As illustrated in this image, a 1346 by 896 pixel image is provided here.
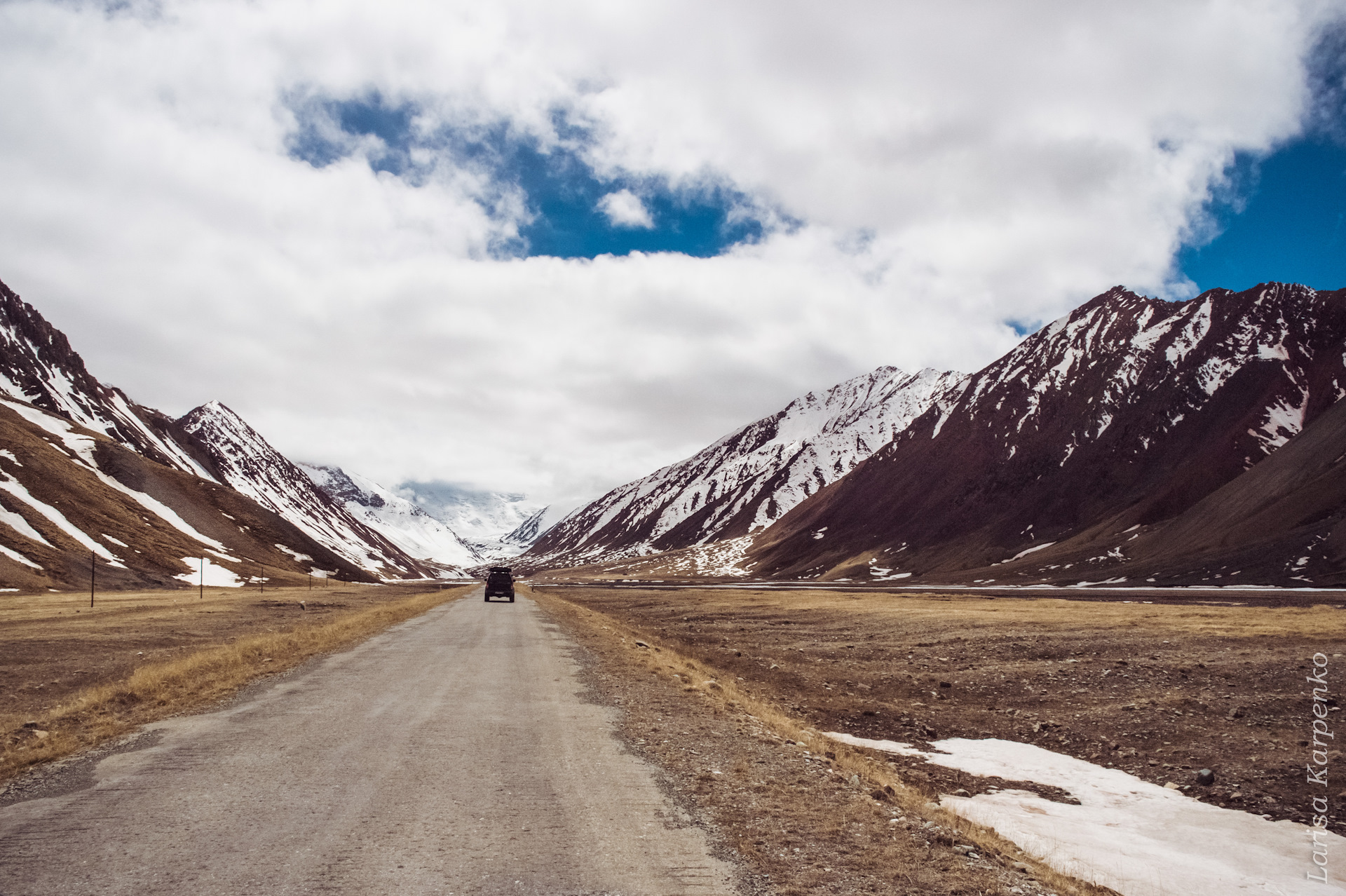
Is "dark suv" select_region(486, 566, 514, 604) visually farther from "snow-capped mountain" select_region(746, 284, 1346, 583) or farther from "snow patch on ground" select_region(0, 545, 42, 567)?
"snow-capped mountain" select_region(746, 284, 1346, 583)

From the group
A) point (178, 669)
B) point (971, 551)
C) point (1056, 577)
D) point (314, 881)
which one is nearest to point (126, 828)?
point (314, 881)

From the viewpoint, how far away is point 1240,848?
1141cm

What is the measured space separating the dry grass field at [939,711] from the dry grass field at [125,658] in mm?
9216

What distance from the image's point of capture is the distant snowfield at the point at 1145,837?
33.1 ft

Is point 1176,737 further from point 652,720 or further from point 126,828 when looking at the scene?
point 126,828

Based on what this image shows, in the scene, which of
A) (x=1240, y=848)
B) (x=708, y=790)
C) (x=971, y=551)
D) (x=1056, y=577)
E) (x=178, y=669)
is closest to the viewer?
(x=708, y=790)

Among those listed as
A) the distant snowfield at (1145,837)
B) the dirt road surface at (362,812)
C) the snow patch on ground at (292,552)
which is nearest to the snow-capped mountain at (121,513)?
the snow patch on ground at (292,552)

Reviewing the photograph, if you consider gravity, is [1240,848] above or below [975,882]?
below

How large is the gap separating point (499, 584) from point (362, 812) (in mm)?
66205

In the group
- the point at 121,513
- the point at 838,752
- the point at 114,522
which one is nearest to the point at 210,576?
the point at 114,522

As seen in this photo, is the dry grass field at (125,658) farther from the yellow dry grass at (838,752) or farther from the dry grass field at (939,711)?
the yellow dry grass at (838,752)

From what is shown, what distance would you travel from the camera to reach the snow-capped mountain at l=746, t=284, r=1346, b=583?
133375 mm

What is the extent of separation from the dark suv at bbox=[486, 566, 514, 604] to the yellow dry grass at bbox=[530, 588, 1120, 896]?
1579 inches

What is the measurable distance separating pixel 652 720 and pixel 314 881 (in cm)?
834
